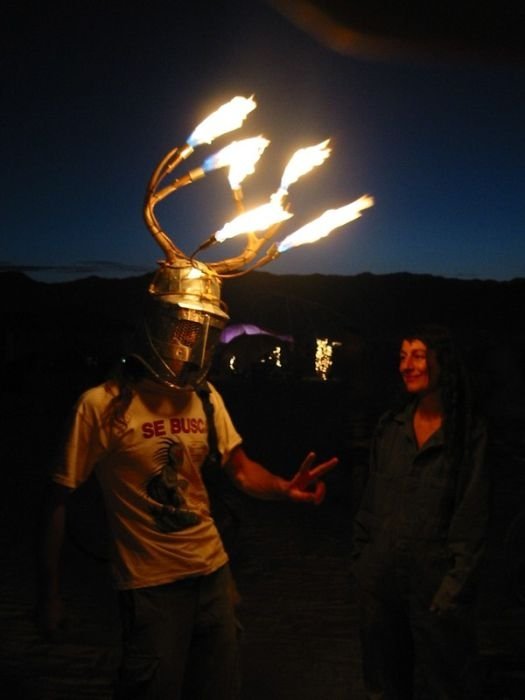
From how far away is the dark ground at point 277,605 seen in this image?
4.83 m

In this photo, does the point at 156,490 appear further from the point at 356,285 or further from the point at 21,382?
the point at 356,285

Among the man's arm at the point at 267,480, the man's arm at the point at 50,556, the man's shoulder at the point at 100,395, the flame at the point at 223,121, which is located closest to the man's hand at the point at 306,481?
the man's arm at the point at 267,480

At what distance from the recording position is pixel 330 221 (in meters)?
3.79

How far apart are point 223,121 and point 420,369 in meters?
1.44

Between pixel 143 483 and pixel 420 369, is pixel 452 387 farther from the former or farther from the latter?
pixel 143 483

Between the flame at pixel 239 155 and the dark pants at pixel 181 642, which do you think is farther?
the flame at pixel 239 155

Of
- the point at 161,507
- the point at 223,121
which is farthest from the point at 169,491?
the point at 223,121

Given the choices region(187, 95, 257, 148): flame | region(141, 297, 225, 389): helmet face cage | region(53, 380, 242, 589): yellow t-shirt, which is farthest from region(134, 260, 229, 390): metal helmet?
region(187, 95, 257, 148): flame

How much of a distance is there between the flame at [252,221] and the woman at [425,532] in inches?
36.8

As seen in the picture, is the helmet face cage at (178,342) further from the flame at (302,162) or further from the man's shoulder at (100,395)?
the flame at (302,162)

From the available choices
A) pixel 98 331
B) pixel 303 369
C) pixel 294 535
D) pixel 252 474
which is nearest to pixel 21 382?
pixel 98 331

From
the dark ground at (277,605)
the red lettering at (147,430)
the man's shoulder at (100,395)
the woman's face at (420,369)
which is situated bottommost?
the dark ground at (277,605)

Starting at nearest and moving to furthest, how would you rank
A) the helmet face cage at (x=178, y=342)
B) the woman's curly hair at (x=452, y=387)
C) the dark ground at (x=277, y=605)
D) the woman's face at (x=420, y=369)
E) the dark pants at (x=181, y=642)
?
the dark pants at (x=181, y=642) → the helmet face cage at (x=178, y=342) → the woman's curly hair at (x=452, y=387) → the woman's face at (x=420, y=369) → the dark ground at (x=277, y=605)

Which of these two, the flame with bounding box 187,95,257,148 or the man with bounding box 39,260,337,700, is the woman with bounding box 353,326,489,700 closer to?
the man with bounding box 39,260,337,700
